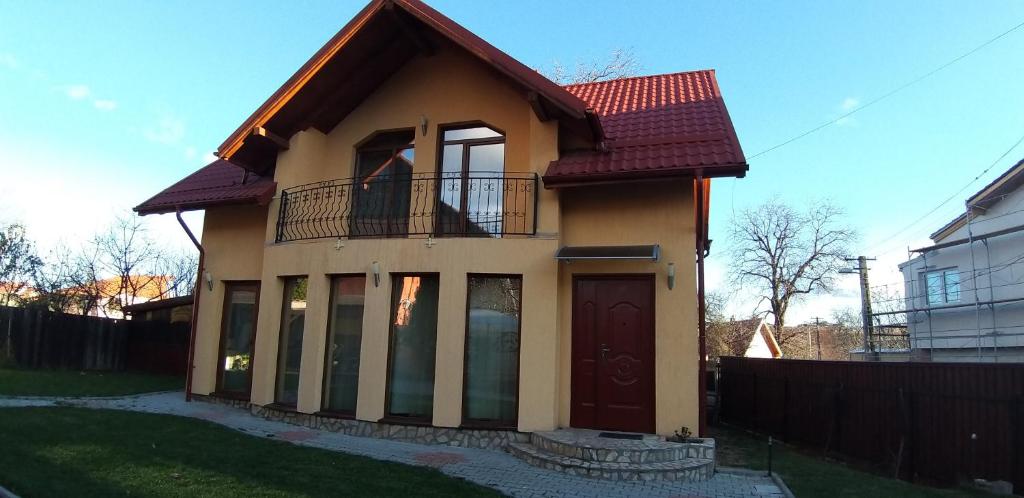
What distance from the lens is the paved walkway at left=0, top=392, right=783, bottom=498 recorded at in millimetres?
5883

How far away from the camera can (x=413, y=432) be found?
7832mm

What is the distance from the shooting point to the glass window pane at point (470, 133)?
894 centimetres

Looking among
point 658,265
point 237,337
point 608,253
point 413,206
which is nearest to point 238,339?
point 237,337

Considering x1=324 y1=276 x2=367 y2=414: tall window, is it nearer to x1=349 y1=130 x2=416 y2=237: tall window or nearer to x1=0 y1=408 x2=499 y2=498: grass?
x1=349 y1=130 x2=416 y2=237: tall window

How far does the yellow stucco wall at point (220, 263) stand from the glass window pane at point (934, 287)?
748 inches

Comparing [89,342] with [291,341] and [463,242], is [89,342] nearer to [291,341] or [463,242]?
[291,341]

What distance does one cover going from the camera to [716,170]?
23.5 ft

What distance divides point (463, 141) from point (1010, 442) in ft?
25.9

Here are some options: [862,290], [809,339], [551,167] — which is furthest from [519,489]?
[809,339]

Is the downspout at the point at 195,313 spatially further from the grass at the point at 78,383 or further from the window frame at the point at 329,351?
the window frame at the point at 329,351

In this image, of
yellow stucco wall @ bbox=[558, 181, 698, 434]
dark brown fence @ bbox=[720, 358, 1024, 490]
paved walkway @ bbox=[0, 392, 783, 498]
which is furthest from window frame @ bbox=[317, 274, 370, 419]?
dark brown fence @ bbox=[720, 358, 1024, 490]

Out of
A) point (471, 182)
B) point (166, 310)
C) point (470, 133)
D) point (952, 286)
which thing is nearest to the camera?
point (471, 182)

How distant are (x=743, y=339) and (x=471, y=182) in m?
26.3

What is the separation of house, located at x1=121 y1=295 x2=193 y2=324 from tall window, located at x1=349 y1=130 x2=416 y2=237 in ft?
24.9
